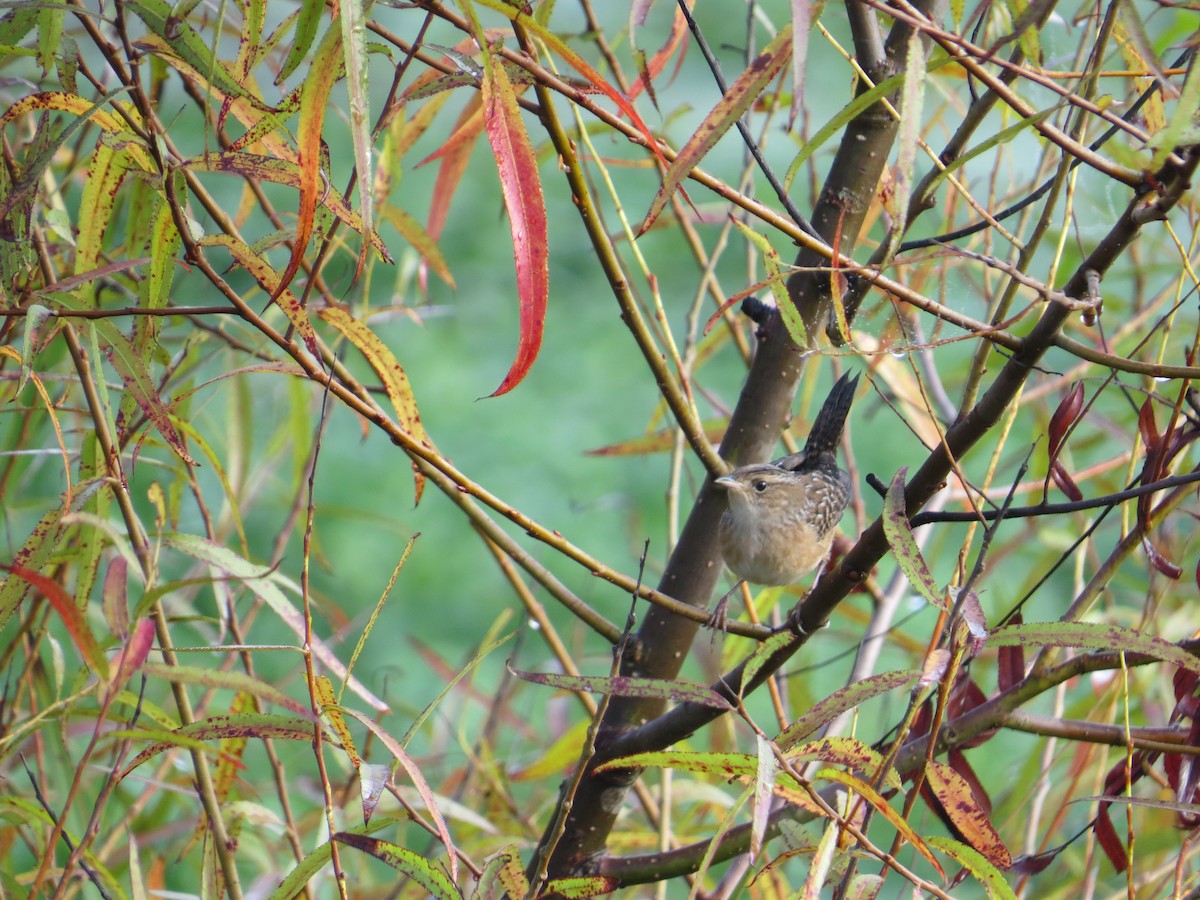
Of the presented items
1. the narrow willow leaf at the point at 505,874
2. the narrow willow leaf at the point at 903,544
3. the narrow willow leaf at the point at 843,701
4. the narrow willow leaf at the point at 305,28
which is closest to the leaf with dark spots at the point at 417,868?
the narrow willow leaf at the point at 505,874

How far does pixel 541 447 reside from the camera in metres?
3.70

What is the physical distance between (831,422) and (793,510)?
154mm

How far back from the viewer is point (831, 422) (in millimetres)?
1870

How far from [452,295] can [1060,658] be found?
123 inches

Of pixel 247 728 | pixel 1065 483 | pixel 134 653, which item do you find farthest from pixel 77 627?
pixel 1065 483

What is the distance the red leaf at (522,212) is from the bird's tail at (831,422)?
1005mm

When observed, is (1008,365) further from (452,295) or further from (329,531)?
(452,295)

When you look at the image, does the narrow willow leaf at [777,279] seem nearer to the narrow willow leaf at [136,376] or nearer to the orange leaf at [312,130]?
the orange leaf at [312,130]

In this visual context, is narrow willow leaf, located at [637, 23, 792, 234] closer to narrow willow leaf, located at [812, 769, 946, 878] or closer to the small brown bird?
narrow willow leaf, located at [812, 769, 946, 878]

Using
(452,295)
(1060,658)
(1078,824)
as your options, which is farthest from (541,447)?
(1060,658)

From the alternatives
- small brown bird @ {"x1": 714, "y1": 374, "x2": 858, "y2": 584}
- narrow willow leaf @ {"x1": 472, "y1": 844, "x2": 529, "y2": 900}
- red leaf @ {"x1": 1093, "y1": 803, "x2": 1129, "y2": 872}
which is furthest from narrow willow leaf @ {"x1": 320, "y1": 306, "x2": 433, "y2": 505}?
small brown bird @ {"x1": 714, "y1": 374, "x2": 858, "y2": 584}

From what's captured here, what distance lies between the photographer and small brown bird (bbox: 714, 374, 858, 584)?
1687 mm

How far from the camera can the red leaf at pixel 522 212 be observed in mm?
690

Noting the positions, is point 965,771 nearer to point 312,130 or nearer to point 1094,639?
point 1094,639
